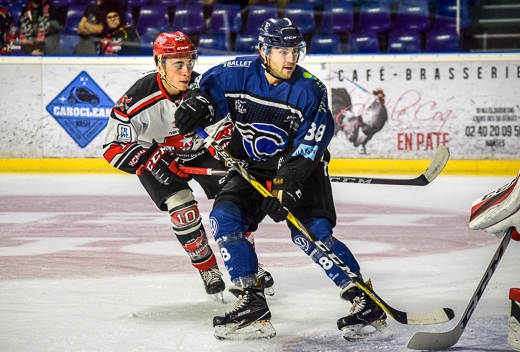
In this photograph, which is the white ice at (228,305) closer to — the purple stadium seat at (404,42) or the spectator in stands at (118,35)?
the purple stadium seat at (404,42)

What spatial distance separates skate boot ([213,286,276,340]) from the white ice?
46mm

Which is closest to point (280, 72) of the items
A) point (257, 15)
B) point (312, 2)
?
point (312, 2)

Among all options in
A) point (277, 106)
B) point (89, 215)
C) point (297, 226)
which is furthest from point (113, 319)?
point (89, 215)

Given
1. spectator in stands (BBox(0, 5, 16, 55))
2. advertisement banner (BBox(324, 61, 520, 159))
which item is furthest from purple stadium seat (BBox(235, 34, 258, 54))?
spectator in stands (BBox(0, 5, 16, 55))

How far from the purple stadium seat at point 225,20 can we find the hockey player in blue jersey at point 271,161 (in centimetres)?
450

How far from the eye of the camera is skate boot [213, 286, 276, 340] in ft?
8.82

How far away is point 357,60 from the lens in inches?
276

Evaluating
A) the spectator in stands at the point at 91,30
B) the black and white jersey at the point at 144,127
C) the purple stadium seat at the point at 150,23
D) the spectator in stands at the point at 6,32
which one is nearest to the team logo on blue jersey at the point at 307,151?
the black and white jersey at the point at 144,127

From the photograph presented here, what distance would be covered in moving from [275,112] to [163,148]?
753 millimetres

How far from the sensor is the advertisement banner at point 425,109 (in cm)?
677

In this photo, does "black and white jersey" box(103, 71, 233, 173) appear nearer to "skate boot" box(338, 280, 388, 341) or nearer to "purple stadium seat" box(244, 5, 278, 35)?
"skate boot" box(338, 280, 388, 341)

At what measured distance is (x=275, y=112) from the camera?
286cm

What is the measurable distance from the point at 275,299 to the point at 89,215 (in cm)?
225

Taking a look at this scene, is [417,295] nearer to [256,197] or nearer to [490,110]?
[256,197]
